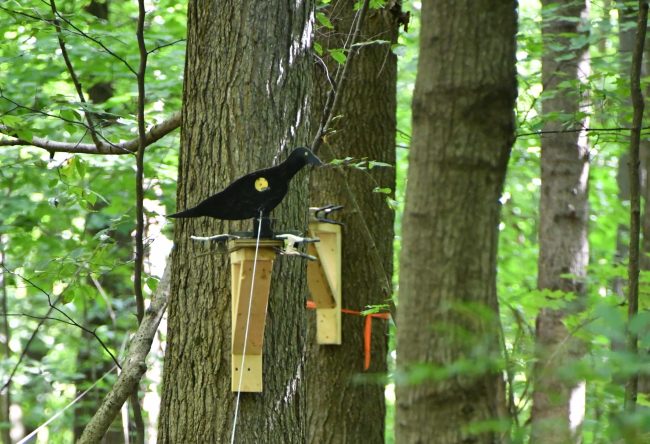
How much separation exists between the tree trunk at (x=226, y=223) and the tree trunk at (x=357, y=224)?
171cm

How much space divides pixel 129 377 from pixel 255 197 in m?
1.46

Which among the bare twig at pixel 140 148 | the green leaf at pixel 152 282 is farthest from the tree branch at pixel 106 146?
the green leaf at pixel 152 282

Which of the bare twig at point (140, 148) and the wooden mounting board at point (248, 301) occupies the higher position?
the bare twig at point (140, 148)

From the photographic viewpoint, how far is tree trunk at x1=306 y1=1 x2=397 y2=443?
17.0 feet

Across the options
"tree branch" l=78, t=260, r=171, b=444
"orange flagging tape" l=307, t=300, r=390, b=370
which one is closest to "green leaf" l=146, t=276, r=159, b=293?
"tree branch" l=78, t=260, r=171, b=444

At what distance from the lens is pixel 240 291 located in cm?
299

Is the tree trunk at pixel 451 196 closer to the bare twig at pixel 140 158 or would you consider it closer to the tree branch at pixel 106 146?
the bare twig at pixel 140 158

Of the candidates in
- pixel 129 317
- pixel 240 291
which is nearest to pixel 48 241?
pixel 129 317

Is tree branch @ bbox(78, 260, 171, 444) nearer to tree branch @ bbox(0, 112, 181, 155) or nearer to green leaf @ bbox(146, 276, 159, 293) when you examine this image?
green leaf @ bbox(146, 276, 159, 293)

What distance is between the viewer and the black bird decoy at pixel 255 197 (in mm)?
2938

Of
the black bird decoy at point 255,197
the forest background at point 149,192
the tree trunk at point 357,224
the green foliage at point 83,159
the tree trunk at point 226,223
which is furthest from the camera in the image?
the tree trunk at point 357,224

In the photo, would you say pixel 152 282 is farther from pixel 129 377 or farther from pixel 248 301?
pixel 248 301

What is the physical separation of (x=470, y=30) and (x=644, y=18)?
1826 millimetres

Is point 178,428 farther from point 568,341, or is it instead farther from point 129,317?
point 129,317
